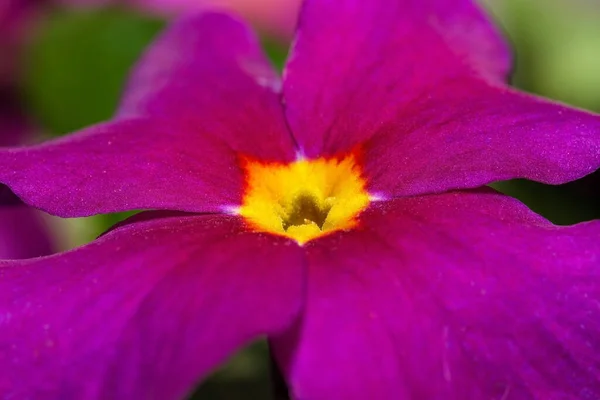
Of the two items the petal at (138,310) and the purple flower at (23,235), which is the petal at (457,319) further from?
the purple flower at (23,235)

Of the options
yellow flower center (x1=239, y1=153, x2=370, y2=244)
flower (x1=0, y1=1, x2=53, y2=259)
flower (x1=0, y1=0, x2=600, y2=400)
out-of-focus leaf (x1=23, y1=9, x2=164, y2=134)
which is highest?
flower (x1=0, y1=0, x2=600, y2=400)

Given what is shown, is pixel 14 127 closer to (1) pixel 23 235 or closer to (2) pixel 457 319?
(1) pixel 23 235

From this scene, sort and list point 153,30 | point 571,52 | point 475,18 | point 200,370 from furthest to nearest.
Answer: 1. point 571,52
2. point 153,30
3. point 475,18
4. point 200,370

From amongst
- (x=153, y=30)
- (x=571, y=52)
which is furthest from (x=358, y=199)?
(x=571, y=52)

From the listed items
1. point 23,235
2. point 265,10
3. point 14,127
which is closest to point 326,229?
point 23,235

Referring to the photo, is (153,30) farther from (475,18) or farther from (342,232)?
(342,232)

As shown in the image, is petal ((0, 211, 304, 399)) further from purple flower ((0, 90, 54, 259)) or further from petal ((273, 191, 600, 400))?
purple flower ((0, 90, 54, 259))

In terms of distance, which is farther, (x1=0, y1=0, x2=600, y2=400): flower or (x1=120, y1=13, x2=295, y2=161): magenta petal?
(x1=120, y1=13, x2=295, y2=161): magenta petal

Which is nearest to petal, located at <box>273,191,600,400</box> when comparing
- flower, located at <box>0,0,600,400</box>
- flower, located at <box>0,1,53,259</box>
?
flower, located at <box>0,0,600,400</box>
